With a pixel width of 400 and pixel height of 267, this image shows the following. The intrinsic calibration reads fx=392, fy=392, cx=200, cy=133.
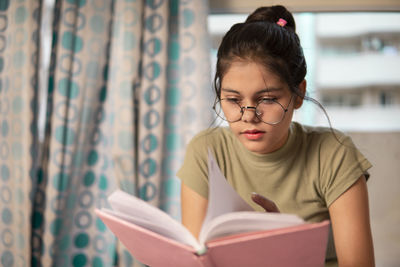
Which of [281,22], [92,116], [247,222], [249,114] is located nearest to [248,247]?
[247,222]

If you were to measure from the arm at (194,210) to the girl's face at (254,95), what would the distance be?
0.25 m

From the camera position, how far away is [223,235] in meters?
0.68

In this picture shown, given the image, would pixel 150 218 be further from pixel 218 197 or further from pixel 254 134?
pixel 254 134

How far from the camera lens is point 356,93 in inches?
73.7

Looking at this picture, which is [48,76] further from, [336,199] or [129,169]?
[336,199]

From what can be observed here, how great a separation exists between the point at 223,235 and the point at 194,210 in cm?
45

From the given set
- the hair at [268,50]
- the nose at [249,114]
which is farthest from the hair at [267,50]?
the nose at [249,114]

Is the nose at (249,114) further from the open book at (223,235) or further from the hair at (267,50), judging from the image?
the open book at (223,235)

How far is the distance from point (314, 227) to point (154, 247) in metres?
0.31

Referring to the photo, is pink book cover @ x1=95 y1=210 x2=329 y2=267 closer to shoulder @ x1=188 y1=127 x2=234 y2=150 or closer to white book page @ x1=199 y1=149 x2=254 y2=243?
white book page @ x1=199 y1=149 x2=254 y2=243

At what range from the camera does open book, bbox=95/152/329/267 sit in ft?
2.12

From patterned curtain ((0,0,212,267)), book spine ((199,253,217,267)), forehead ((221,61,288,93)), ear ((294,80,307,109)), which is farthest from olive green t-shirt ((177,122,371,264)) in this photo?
patterned curtain ((0,0,212,267))

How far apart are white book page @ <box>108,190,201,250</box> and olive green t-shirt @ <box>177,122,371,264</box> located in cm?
39

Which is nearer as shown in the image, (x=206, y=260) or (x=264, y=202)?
(x=206, y=260)
